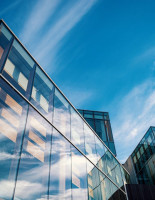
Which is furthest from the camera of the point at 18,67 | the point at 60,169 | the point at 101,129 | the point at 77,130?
the point at 101,129

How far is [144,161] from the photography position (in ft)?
80.4

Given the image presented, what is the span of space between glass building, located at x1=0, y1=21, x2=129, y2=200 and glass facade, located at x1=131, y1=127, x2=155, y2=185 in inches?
484

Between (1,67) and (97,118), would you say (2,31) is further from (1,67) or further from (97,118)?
(97,118)

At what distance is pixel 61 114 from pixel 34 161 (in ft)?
12.8

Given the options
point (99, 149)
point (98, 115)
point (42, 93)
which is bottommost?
point (99, 149)

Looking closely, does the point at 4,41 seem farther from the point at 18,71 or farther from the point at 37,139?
the point at 37,139

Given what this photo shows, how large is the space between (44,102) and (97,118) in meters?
17.2

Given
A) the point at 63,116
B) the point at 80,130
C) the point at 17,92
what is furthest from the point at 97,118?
the point at 17,92

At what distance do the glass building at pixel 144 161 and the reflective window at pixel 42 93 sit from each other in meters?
17.5

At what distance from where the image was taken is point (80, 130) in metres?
12.8

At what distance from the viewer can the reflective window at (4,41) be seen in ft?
24.3

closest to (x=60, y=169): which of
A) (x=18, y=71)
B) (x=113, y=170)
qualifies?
(x=18, y=71)

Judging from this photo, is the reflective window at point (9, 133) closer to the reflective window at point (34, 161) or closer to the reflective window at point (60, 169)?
the reflective window at point (34, 161)

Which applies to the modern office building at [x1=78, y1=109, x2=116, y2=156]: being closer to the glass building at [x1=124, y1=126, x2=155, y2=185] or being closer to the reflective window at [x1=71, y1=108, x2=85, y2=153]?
the glass building at [x1=124, y1=126, x2=155, y2=185]
